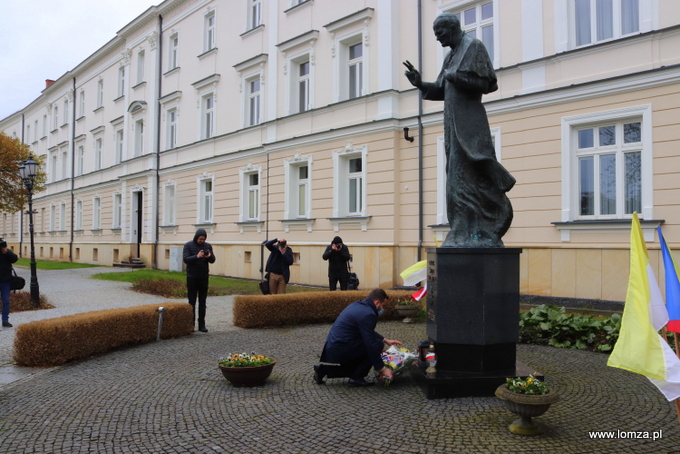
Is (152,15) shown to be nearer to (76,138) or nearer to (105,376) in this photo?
(76,138)

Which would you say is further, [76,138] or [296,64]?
[76,138]

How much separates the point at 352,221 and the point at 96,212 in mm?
23090

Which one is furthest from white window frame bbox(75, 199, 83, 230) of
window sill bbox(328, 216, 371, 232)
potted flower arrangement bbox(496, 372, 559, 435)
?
potted flower arrangement bbox(496, 372, 559, 435)

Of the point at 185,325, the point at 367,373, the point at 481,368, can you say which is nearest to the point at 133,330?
the point at 185,325

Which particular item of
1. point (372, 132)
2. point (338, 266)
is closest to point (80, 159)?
point (372, 132)

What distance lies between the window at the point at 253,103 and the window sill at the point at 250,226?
3926 mm

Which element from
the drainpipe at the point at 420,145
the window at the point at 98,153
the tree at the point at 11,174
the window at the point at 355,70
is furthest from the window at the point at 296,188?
the window at the point at 98,153

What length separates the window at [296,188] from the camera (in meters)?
19.2

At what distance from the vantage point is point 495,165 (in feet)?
19.5

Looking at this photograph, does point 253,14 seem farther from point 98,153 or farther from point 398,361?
point 398,361

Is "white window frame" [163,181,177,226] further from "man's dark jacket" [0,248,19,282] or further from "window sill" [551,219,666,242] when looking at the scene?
"window sill" [551,219,666,242]

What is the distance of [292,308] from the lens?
33.7ft

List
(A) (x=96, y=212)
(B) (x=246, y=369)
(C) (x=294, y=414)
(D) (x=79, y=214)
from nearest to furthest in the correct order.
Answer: (C) (x=294, y=414)
(B) (x=246, y=369)
(A) (x=96, y=212)
(D) (x=79, y=214)

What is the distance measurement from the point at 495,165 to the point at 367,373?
8.87 feet
